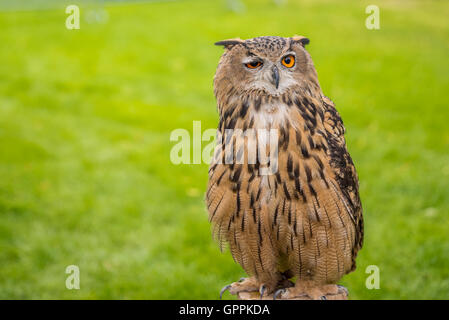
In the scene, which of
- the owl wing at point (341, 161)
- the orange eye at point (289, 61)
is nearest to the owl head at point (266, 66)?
the orange eye at point (289, 61)

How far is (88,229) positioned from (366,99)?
107 inches

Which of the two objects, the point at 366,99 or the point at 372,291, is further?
the point at 366,99

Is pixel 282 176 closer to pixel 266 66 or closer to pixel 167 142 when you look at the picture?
pixel 266 66

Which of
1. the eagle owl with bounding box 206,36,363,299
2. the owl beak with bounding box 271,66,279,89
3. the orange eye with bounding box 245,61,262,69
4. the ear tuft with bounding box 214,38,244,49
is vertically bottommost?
the eagle owl with bounding box 206,36,363,299

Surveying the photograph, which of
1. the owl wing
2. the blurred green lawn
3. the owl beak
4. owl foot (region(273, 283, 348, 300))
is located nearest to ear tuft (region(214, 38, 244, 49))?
the owl beak

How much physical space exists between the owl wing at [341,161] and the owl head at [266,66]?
21cm

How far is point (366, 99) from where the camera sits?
4559 millimetres

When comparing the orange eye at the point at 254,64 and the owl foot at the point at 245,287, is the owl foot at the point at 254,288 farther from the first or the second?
the orange eye at the point at 254,64

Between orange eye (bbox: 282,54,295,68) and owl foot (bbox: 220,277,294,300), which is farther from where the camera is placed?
owl foot (bbox: 220,277,294,300)

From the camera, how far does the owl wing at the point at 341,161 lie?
1.63 metres

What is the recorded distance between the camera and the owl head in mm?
1402

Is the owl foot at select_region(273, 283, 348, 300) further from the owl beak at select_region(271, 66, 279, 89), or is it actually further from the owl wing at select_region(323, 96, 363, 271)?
the owl beak at select_region(271, 66, 279, 89)

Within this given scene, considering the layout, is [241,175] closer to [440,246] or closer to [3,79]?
[440,246]

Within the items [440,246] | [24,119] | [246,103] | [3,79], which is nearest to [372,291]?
[440,246]
